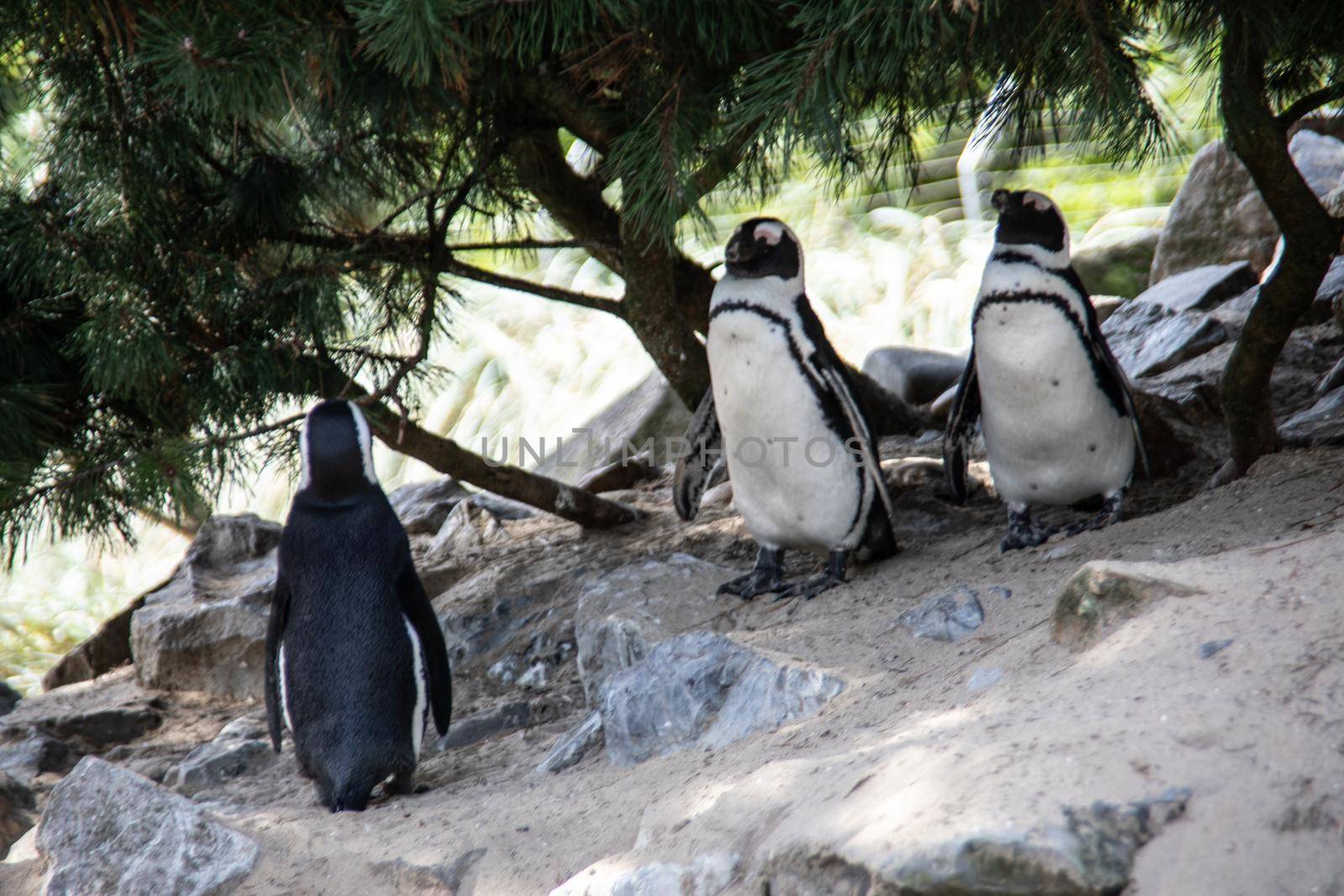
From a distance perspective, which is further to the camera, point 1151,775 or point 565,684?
point 565,684

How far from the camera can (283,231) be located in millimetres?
3084

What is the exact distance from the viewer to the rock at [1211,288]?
464 centimetres

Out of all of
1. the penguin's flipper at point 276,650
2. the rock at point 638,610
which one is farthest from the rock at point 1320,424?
the penguin's flipper at point 276,650

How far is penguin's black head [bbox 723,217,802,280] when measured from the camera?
2.95m

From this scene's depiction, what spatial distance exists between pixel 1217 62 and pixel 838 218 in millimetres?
7033

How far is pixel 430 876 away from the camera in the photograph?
70.5 inches

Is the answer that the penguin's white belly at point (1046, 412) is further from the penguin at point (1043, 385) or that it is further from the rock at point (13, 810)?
the rock at point (13, 810)

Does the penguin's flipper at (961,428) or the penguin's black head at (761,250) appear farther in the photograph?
the penguin's flipper at (961,428)

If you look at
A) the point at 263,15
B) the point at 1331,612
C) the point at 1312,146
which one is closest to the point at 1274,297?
the point at 1331,612

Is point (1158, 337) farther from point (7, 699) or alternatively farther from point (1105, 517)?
point (7, 699)

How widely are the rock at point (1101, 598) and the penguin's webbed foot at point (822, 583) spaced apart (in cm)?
107

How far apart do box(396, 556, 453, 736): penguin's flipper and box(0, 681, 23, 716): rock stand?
2.03 meters

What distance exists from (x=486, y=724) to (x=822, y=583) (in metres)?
0.86

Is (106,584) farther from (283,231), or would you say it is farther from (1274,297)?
(1274,297)
